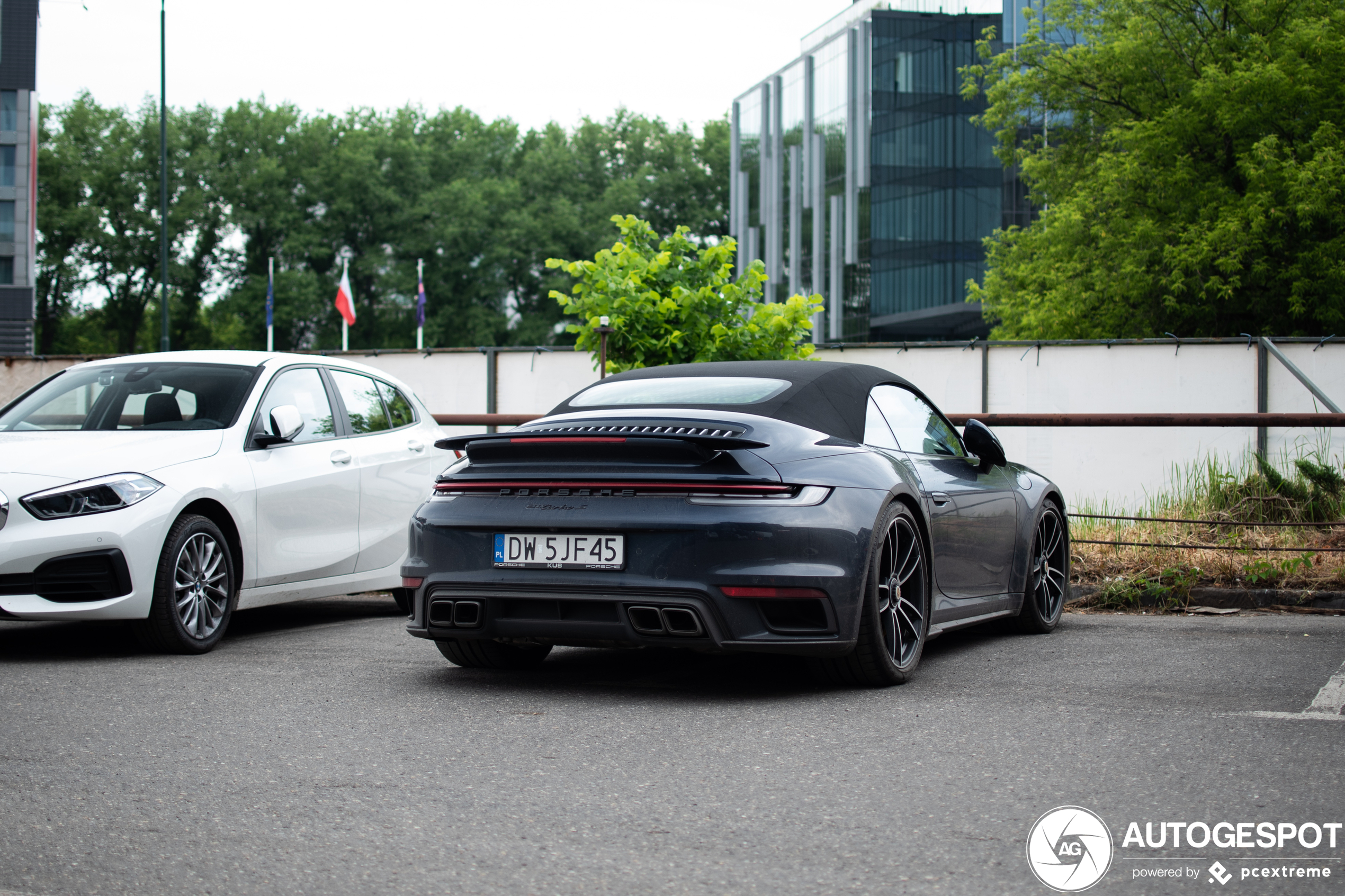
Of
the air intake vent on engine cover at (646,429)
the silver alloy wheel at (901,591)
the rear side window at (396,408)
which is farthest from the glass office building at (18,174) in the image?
the silver alloy wheel at (901,591)

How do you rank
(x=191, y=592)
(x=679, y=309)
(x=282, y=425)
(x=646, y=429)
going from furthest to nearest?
(x=679, y=309)
(x=282, y=425)
(x=191, y=592)
(x=646, y=429)

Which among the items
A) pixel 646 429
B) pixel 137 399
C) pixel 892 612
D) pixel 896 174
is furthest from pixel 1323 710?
pixel 896 174

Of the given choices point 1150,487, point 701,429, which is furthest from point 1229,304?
point 701,429

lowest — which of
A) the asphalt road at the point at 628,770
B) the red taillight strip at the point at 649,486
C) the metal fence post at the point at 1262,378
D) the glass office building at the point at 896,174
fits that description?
the asphalt road at the point at 628,770

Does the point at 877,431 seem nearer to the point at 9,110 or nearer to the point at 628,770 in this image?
the point at 628,770

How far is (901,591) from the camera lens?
5.79 m

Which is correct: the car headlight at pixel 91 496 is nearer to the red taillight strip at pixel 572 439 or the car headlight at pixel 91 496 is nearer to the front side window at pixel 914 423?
the red taillight strip at pixel 572 439

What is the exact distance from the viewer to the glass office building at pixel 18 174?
63.7 m

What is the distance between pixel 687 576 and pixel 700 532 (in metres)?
0.16

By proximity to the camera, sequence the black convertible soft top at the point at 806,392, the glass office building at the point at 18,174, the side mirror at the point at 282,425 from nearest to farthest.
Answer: the black convertible soft top at the point at 806,392 → the side mirror at the point at 282,425 → the glass office building at the point at 18,174

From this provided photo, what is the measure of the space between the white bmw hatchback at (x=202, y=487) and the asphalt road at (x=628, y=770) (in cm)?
39

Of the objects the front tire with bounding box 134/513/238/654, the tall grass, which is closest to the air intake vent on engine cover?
the front tire with bounding box 134/513/238/654

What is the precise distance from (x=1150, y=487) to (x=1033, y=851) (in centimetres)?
1502

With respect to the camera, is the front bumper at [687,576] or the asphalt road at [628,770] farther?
the front bumper at [687,576]
